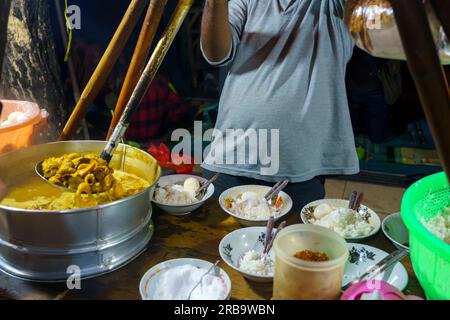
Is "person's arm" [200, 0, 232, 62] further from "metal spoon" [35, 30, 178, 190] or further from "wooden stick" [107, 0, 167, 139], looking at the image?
"metal spoon" [35, 30, 178, 190]

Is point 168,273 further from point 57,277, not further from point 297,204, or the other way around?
point 297,204

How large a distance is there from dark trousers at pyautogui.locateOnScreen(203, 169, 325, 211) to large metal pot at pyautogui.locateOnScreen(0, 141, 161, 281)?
2.56 feet

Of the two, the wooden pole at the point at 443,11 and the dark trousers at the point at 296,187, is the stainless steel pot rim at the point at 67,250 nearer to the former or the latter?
the dark trousers at the point at 296,187

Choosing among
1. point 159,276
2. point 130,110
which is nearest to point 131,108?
point 130,110

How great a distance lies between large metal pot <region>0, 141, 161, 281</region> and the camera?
1.21 metres

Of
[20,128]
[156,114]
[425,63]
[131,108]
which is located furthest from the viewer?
[156,114]

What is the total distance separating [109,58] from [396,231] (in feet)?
4.70

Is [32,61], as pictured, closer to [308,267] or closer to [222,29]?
[222,29]

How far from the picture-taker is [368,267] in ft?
4.56

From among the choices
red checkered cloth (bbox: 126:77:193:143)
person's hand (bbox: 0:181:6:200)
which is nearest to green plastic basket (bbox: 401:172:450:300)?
person's hand (bbox: 0:181:6:200)

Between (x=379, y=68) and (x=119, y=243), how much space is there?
347cm

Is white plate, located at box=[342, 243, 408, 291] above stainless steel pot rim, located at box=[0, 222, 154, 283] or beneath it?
above

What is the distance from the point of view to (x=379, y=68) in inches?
155
